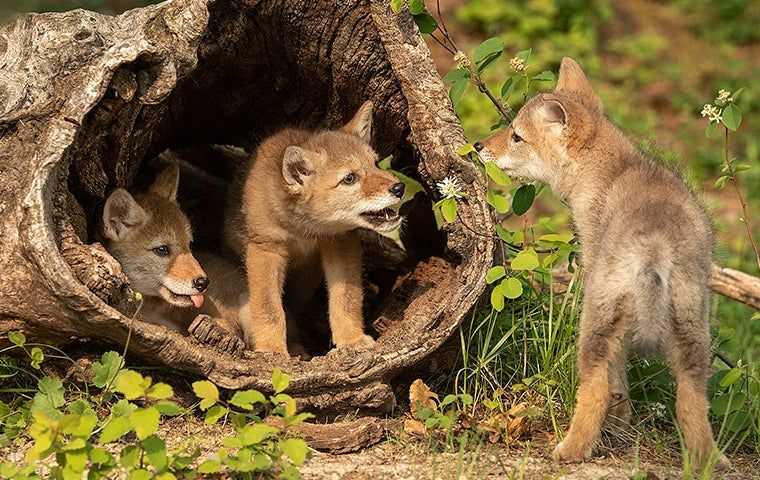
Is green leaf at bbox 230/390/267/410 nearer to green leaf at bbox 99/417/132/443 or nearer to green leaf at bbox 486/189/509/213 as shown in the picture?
green leaf at bbox 99/417/132/443

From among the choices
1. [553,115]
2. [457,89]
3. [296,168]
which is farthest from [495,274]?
[296,168]

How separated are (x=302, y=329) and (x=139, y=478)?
2.67 m

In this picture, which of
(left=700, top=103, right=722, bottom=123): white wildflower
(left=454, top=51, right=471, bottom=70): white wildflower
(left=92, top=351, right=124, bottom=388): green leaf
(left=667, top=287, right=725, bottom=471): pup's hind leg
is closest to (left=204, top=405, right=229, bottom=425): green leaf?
(left=92, top=351, right=124, bottom=388): green leaf

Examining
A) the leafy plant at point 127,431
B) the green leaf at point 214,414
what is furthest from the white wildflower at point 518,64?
the green leaf at point 214,414

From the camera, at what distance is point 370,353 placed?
5191 mm

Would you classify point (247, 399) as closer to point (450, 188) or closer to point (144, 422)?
point (144, 422)

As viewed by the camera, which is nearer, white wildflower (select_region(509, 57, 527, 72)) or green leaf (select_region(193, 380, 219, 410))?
green leaf (select_region(193, 380, 219, 410))

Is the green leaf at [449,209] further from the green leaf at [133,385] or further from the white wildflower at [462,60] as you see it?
the green leaf at [133,385]

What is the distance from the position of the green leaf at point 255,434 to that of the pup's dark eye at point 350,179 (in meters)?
1.80

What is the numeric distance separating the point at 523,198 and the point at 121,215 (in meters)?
2.06

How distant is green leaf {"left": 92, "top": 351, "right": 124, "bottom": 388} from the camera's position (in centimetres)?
491

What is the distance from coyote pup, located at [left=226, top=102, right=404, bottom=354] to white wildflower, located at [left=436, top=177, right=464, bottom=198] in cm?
38

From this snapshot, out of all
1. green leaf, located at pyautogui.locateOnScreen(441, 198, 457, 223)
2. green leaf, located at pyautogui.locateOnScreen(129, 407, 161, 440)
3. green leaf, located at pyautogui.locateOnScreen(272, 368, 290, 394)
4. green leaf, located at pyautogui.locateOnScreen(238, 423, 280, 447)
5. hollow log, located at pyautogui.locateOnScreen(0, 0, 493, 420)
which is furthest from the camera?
green leaf, located at pyautogui.locateOnScreen(441, 198, 457, 223)

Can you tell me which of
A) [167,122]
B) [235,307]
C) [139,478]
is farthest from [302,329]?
[139,478]
